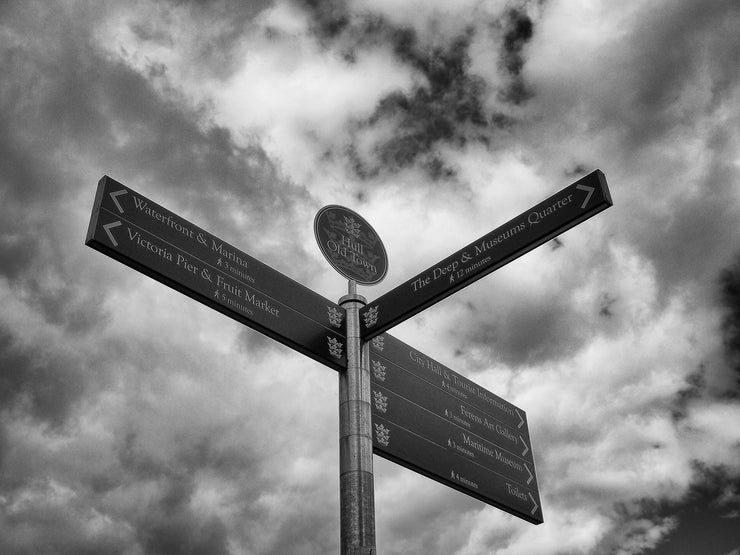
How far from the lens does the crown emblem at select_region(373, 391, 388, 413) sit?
7.43 metres

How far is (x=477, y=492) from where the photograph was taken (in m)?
8.14

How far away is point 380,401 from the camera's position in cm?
748

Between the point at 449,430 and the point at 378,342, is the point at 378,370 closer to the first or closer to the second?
the point at 378,342

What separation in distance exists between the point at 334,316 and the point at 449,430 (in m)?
1.78

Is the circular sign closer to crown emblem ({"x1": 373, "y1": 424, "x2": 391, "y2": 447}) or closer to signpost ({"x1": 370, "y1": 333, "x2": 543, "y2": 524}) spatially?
signpost ({"x1": 370, "y1": 333, "x2": 543, "y2": 524})

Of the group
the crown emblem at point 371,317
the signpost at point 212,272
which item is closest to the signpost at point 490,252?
the crown emblem at point 371,317

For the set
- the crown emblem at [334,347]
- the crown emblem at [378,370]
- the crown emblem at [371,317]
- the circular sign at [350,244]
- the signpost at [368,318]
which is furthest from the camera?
the circular sign at [350,244]

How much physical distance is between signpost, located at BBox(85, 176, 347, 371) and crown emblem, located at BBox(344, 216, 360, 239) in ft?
2.84

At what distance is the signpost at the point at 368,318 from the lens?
648 cm

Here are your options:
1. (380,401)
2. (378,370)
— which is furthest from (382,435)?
(378,370)

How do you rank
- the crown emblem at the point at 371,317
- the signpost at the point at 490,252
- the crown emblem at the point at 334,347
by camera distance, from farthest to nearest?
the crown emblem at the point at 371,317 < the crown emblem at the point at 334,347 < the signpost at the point at 490,252

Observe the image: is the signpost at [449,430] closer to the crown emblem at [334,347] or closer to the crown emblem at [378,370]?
the crown emblem at [378,370]

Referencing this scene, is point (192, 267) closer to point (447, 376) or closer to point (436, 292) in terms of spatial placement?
point (436, 292)

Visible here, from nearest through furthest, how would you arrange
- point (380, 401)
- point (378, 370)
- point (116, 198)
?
point (116, 198), point (380, 401), point (378, 370)
